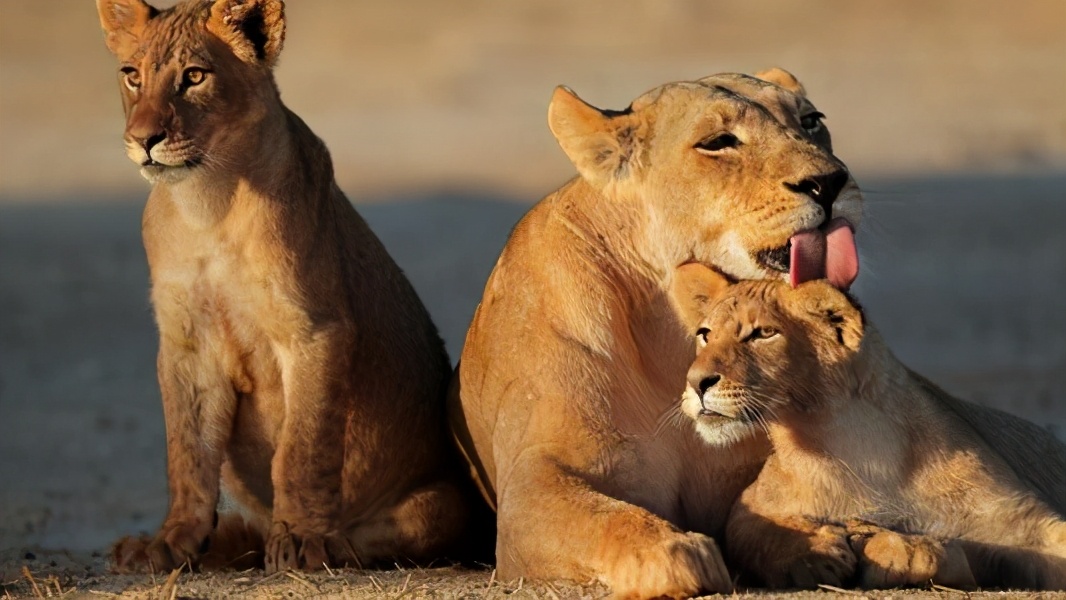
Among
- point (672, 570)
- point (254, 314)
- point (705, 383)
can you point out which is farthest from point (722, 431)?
point (254, 314)

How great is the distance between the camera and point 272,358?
22.5ft

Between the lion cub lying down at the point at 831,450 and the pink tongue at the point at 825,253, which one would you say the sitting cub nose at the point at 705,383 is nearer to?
the lion cub lying down at the point at 831,450

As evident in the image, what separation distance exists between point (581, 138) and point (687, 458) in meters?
1.08

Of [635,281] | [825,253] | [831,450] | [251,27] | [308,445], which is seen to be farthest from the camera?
[251,27]

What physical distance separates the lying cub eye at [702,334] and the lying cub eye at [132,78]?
2.12 metres

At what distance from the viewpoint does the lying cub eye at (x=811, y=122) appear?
20.5 ft

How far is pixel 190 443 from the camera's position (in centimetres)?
680

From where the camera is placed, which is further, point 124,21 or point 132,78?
point 124,21

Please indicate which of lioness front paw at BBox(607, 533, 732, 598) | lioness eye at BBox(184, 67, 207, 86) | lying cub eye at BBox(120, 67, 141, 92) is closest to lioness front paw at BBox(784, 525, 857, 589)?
lioness front paw at BBox(607, 533, 732, 598)

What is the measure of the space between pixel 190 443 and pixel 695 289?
193 cm

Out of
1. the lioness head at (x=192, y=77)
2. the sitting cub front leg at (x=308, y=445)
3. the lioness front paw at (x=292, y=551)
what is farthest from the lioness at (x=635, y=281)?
the lioness head at (x=192, y=77)

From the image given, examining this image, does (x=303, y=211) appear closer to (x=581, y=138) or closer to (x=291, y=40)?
(x=581, y=138)

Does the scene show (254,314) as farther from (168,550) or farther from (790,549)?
(790,549)

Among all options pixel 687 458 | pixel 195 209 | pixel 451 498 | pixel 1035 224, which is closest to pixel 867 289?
pixel 687 458
